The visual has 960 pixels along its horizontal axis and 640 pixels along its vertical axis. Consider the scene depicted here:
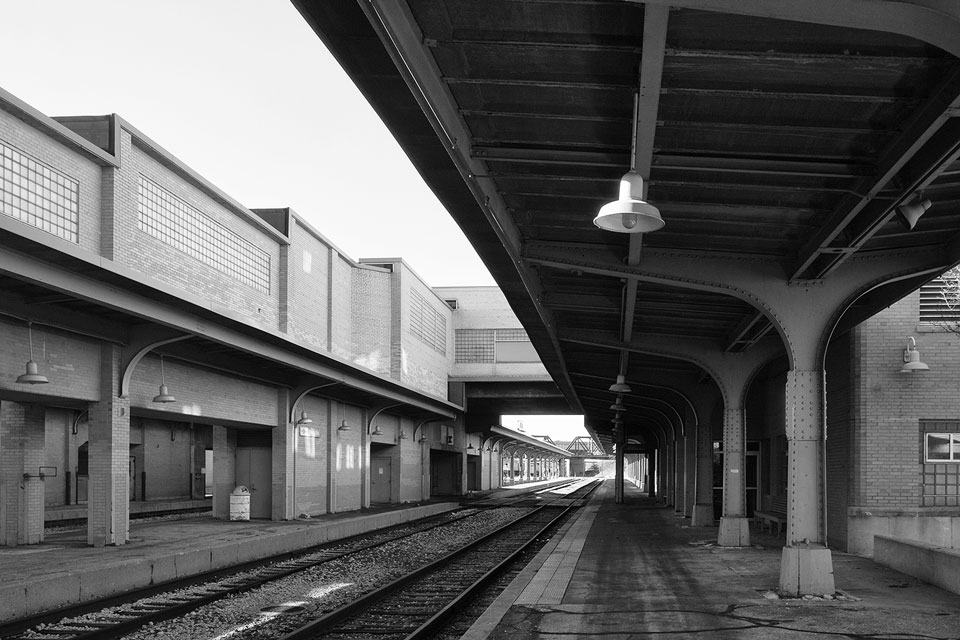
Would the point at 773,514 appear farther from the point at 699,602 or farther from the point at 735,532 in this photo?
the point at 699,602

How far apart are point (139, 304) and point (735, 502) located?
40.3 ft

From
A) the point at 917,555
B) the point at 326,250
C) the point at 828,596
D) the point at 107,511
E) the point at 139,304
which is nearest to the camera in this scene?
the point at 828,596

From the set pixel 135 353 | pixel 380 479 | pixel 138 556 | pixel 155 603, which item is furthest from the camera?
pixel 380 479

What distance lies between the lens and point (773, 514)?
24156 millimetres

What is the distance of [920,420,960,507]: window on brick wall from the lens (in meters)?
17.0

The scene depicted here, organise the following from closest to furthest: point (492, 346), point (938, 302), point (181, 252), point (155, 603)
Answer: point (155, 603) < point (938, 302) < point (181, 252) < point (492, 346)

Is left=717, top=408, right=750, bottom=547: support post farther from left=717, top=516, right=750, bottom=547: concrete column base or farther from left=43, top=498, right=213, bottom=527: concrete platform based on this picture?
left=43, top=498, right=213, bottom=527: concrete platform

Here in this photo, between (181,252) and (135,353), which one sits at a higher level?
(181,252)

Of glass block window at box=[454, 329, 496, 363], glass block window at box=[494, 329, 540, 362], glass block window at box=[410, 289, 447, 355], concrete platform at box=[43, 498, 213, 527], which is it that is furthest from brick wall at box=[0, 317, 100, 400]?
glass block window at box=[454, 329, 496, 363]

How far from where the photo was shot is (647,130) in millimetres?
7695

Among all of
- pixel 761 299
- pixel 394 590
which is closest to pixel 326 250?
pixel 394 590

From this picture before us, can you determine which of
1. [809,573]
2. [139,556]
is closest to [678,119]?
[809,573]

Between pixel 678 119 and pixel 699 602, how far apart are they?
20.5 ft

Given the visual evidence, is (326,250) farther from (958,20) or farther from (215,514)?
(958,20)
